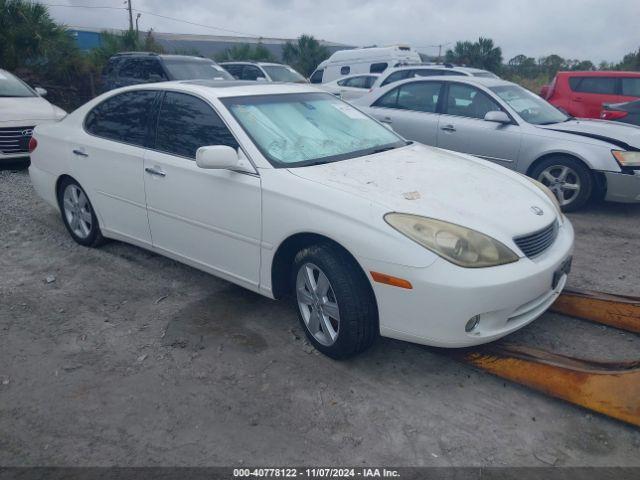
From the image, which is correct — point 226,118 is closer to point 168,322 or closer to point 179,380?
point 168,322

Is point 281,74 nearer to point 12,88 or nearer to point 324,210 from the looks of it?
point 12,88

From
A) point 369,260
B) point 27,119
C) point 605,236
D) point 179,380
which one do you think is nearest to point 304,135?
point 369,260

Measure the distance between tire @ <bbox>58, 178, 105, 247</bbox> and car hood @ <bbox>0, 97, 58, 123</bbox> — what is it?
380cm

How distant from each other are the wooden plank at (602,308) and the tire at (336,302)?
1.51m

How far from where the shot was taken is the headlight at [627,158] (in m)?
6.41

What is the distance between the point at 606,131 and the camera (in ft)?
22.5

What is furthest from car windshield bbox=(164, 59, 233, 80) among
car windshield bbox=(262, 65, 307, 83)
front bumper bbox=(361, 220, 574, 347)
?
front bumper bbox=(361, 220, 574, 347)

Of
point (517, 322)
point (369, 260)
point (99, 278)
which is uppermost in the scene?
point (369, 260)

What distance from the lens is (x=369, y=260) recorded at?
10.3 feet

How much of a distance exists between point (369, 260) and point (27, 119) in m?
7.28

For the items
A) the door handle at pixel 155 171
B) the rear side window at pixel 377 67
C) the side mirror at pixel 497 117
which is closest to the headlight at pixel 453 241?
the door handle at pixel 155 171

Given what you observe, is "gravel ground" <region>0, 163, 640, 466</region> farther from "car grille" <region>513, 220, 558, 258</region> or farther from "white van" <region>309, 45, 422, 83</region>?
"white van" <region>309, 45, 422, 83</region>

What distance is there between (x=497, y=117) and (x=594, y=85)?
5054 mm

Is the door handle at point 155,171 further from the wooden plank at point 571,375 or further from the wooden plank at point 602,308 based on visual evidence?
the wooden plank at point 602,308
